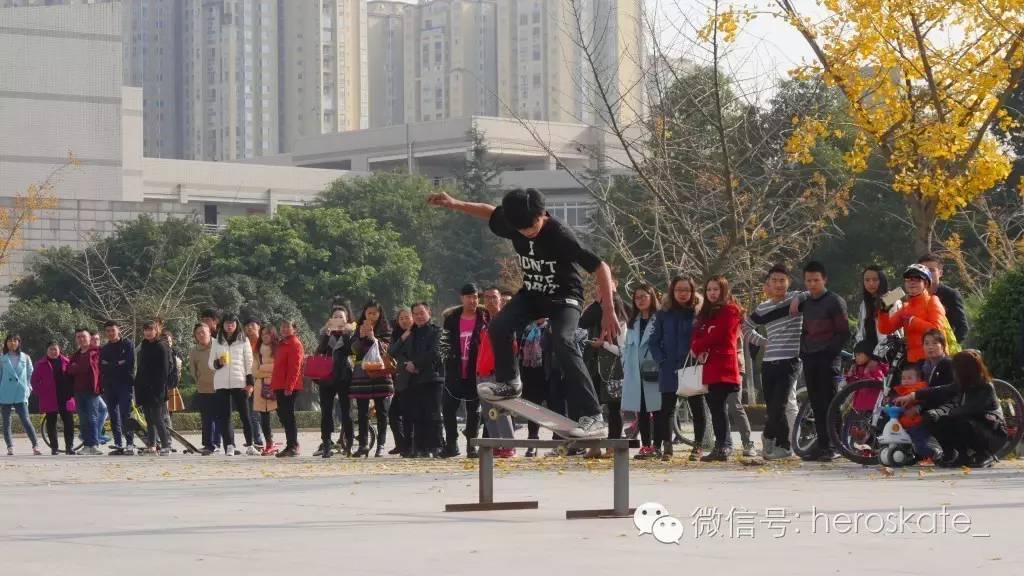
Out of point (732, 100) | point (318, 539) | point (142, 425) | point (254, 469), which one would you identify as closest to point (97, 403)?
point (142, 425)

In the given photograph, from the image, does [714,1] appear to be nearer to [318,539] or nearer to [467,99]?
[318,539]

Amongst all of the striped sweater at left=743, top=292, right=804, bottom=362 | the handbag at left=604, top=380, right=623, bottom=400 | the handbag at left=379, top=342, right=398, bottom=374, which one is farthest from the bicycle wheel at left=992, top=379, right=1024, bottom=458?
the handbag at left=379, top=342, right=398, bottom=374

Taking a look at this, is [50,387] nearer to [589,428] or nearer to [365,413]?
[365,413]

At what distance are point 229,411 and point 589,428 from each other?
10707mm

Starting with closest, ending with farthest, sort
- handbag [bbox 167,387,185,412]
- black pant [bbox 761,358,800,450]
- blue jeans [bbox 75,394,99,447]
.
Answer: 1. black pant [bbox 761,358,800,450]
2. blue jeans [bbox 75,394,99,447]
3. handbag [bbox 167,387,185,412]

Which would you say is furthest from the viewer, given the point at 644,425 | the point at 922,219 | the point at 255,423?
the point at 255,423

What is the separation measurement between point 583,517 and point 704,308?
225 inches

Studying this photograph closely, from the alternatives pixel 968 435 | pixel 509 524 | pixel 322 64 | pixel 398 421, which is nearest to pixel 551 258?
pixel 509 524

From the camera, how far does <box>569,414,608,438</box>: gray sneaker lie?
9172mm

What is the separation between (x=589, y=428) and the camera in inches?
363

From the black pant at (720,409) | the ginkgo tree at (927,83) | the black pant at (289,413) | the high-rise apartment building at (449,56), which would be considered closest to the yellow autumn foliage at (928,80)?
the ginkgo tree at (927,83)

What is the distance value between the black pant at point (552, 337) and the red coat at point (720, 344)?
4.17 m

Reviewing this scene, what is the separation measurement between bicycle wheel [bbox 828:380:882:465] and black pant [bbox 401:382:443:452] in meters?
4.87

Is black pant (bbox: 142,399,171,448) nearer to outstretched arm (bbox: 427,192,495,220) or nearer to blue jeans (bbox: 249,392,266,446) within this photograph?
blue jeans (bbox: 249,392,266,446)
